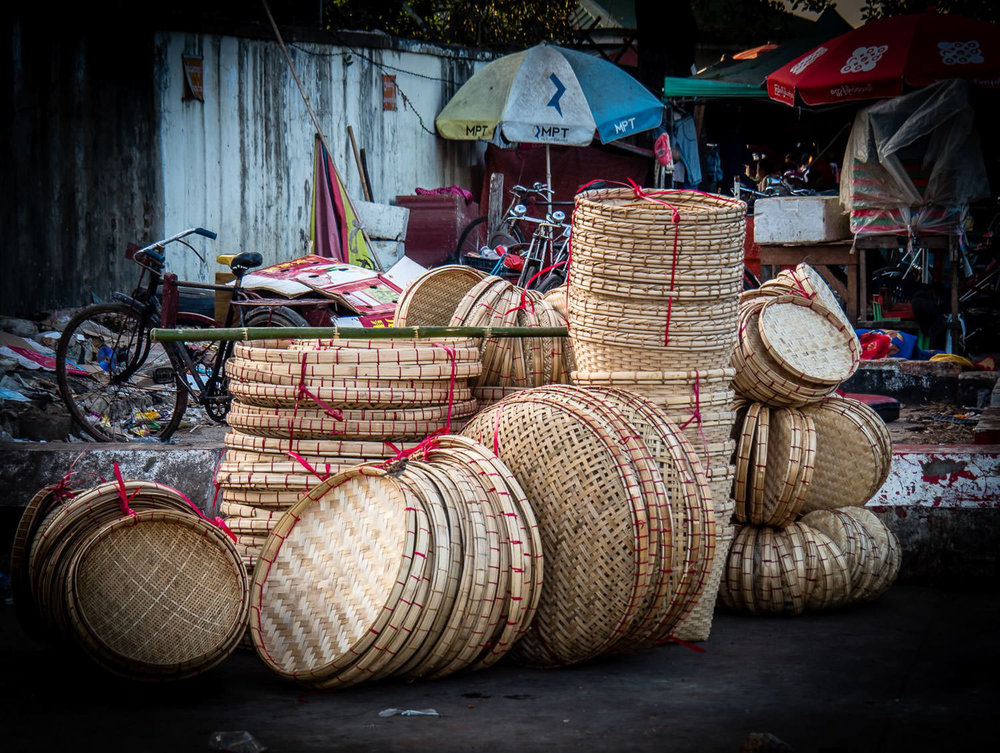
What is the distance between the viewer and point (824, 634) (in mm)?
4004

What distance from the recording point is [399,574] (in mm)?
3145

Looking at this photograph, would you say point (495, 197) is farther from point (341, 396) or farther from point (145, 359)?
point (341, 396)

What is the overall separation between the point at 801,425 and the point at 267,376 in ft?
6.83

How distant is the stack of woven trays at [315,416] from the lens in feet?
12.8

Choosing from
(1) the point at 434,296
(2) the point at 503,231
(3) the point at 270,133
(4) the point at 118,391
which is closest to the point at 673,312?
(1) the point at 434,296

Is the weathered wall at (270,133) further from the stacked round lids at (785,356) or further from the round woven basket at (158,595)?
the round woven basket at (158,595)

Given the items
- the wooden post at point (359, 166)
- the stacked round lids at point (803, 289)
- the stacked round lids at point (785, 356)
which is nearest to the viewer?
the stacked round lids at point (785, 356)

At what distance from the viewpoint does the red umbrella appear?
32.7 ft

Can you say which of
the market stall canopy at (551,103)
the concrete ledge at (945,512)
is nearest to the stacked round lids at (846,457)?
the concrete ledge at (945,512)

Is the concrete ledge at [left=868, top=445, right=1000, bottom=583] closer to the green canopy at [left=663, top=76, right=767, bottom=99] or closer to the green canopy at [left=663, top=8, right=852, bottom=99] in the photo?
the green canopy at [left=663, top=8, right=852, bottom=99]

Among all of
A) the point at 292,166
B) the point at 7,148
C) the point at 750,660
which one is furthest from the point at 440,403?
the point at 292,166

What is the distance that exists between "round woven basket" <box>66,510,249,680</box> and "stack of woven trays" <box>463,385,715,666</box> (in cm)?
95

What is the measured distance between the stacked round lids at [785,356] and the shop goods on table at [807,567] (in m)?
0.53

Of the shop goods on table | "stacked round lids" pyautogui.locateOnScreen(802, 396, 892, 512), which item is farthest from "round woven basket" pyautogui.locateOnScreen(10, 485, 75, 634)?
"stacked round lids" pyautogui.locateOnScreen(802, 396, 892, 512)
